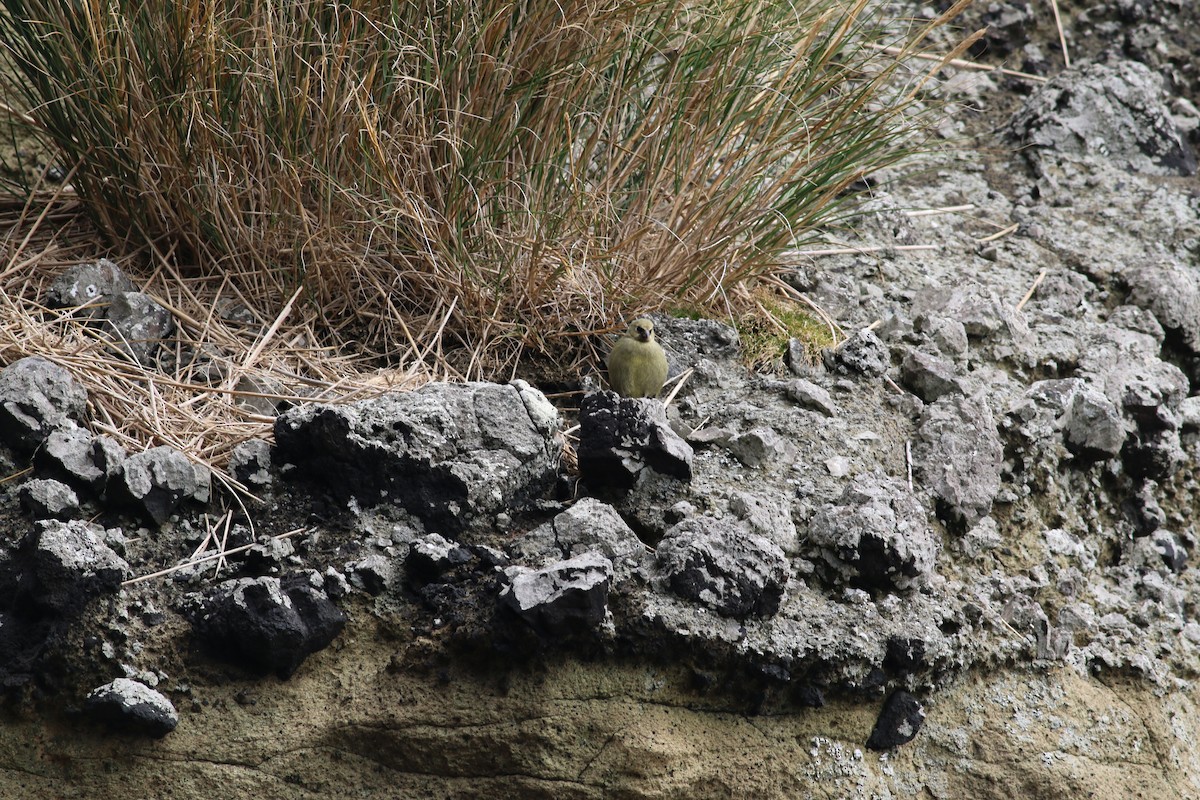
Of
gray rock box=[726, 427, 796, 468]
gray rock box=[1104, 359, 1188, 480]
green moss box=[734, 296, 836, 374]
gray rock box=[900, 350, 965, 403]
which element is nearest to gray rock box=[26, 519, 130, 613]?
gray rock box=[726, 427, 796, 468]

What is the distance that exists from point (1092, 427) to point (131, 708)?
6.86 feet

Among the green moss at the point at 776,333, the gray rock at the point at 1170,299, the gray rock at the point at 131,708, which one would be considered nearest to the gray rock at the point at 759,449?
the green moss at the point at 776,333

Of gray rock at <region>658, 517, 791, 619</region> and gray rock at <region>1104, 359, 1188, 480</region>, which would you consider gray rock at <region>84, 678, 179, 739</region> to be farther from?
gray rock at <region>1104, 359, 1188, 480</region>

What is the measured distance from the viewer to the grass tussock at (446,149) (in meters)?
2.35

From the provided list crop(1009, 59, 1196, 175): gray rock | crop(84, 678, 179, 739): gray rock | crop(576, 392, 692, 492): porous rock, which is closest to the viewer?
crop(84, 678, 179, 739): gray rock

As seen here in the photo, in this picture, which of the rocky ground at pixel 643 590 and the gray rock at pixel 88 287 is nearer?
the rocky ground at pixel 643 590

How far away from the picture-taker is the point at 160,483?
1.93 metres

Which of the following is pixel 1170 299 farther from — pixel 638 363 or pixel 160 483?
pixel 160 483

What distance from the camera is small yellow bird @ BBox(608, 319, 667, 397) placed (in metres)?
2.37

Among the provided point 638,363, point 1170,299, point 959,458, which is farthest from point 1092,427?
point 638,363

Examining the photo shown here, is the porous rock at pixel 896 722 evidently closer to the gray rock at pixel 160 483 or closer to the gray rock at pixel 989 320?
the gray rock at pixel 989 320

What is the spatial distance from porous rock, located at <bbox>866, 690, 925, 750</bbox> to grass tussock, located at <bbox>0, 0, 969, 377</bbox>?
1.04 m

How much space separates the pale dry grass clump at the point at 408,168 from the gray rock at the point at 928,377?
432 millimetres

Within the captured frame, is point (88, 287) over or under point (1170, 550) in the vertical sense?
over
